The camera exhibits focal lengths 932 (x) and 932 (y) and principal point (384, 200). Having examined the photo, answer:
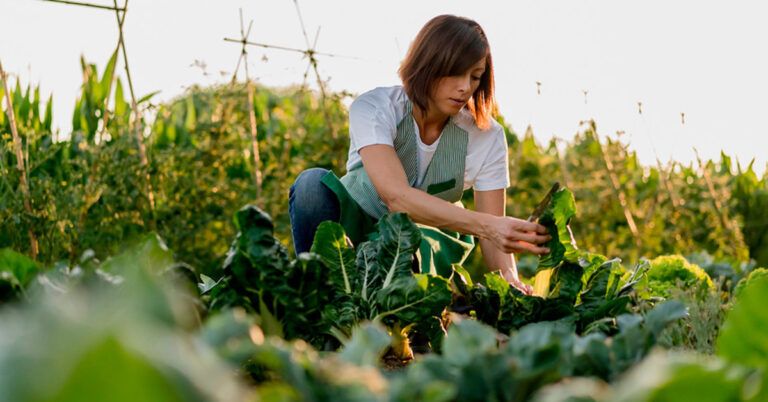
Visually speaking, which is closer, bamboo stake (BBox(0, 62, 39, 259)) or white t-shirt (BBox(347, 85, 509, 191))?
white t-shirt (BBox(347, 85, 509, 191))

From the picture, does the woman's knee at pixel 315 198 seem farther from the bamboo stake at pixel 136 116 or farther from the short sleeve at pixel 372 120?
the bamboo stake at pixel 136 116

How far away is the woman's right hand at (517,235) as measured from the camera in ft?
7.35

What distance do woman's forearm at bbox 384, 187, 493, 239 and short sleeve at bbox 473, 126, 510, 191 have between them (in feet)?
1.88

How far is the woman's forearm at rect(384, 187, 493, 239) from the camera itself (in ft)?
8.44

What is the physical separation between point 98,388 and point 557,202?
5.85 ft

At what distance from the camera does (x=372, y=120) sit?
2947mm

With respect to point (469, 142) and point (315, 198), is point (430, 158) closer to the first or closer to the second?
point (469, 142)

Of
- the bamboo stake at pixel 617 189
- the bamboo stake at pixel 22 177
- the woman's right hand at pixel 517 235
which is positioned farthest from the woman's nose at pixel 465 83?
the bamboo stake at pixel 617 189

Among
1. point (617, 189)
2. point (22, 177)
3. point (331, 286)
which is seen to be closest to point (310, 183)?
point (331, 286)

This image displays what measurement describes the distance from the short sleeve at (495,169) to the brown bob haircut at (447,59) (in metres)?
0.13

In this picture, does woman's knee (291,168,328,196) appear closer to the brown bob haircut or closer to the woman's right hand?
the brown bob haircut

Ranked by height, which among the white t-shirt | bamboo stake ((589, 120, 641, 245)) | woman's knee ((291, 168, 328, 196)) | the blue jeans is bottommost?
bamboo stake ((589, 120, 641, 245))

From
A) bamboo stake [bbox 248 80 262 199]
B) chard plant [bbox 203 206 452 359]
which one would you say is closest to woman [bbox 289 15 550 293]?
chard plant [bbox 203 206 452 359]

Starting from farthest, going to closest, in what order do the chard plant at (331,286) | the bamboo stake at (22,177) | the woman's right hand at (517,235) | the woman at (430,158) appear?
the bamboo stake at (22,177)
the woman at (430,158)
the woman's right hand at (517,235)
the chard plant at (331,286)
